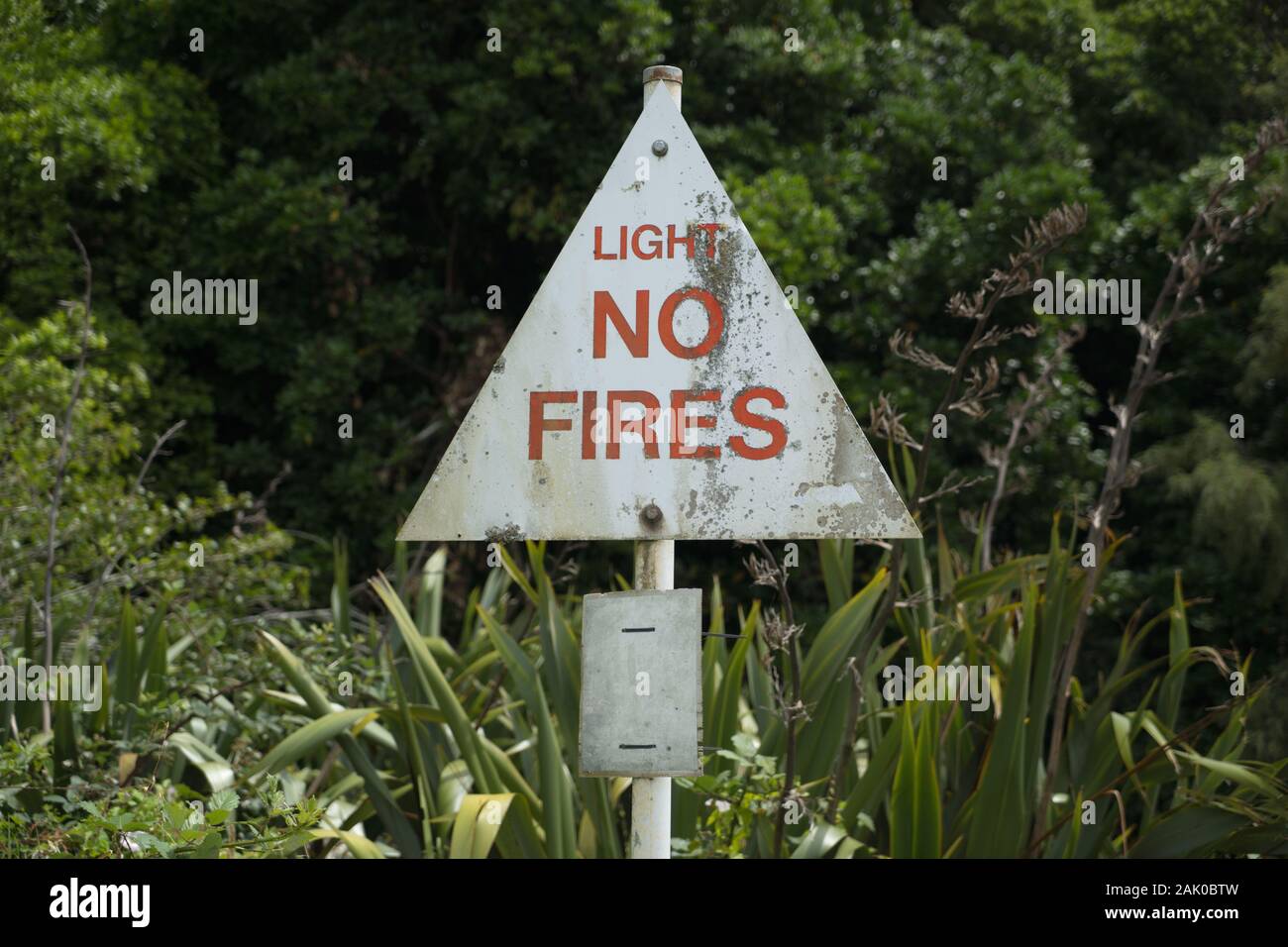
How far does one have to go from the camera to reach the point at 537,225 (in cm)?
866

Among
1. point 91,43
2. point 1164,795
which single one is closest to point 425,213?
point 91,43

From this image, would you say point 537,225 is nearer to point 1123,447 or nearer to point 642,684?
point 1123,447

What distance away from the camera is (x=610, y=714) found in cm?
210

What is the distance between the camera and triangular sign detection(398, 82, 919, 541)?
2088 millimetres

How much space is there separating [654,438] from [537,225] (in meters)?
6.75

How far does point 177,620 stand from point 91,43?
517 centimetres

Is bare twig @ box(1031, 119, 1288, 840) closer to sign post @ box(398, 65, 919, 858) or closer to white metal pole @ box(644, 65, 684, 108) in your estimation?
sign post @ box(398, 65, 919, 858)

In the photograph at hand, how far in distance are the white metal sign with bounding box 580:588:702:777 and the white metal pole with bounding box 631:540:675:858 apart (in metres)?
0.06

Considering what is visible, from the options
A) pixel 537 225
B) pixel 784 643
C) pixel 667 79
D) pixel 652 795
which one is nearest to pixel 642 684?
pixel 652 795

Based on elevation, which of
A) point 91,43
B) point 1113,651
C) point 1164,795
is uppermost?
point 91,43

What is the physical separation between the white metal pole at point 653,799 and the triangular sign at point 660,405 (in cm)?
6

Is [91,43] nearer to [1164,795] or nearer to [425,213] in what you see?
[425,213]

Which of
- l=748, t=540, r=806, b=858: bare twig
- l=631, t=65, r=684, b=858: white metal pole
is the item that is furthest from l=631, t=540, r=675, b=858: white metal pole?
l=748, t=540, r=806, b=858: bare twig

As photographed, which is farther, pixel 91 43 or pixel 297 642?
pixel 91 43
